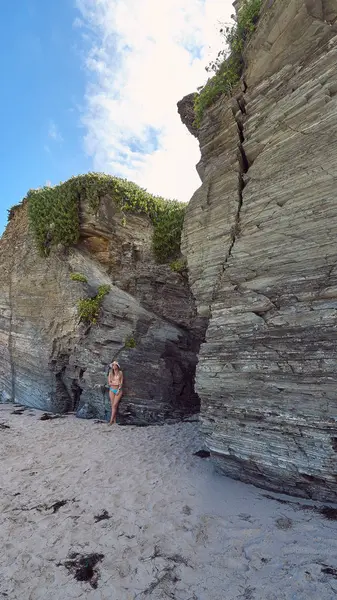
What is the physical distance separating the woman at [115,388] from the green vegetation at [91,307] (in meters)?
2.27

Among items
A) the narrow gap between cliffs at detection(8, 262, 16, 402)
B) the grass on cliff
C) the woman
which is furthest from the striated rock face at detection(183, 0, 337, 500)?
the narrow gap between cliffs at detection(8, 262, 16, 402)

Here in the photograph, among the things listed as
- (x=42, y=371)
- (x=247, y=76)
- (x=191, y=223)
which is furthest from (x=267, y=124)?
(x=42, y=371)

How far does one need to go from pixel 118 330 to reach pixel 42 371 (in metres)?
4.26

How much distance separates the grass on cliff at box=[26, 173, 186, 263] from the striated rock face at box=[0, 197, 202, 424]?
0.41 m

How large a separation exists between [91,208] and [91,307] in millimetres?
4723

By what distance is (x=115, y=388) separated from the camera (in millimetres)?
11758

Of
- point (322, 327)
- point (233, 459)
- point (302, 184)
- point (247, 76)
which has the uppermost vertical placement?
point (247, 76)

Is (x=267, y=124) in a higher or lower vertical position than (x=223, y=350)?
higher

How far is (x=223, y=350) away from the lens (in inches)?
284

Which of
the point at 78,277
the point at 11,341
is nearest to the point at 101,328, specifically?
the point at 78,277

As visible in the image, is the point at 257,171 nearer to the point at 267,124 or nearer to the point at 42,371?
the point at 267,124

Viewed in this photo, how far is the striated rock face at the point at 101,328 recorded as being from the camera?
40.9ft

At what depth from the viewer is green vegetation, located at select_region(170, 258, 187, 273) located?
46.5 ft

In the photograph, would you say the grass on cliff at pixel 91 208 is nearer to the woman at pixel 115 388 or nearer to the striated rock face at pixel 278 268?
the woman at pixel 115 388
